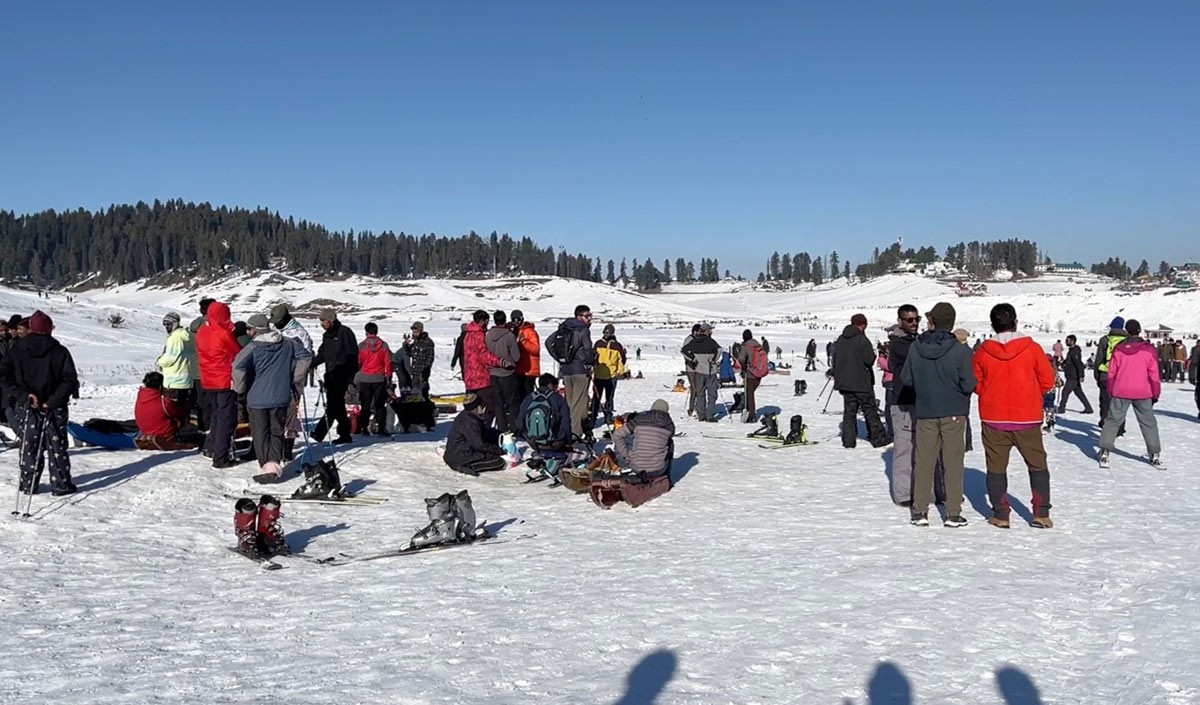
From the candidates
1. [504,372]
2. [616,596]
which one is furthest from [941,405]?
[504,372]

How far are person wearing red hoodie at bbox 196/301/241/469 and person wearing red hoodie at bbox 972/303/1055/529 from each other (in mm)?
7841

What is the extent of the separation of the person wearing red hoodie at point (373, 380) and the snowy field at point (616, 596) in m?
1.39

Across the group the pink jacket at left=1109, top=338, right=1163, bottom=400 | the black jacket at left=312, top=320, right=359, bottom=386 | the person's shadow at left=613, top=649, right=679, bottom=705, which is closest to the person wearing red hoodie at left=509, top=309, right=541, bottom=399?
the black jacket at left=312, top=320, right=359, bottom=386

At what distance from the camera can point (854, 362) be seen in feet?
38.6

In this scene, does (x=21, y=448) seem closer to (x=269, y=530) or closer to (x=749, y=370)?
(x=269, y=530)

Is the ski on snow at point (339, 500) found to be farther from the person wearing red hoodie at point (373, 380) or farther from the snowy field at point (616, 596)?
the person wearing red hoodie at point (373, 380)

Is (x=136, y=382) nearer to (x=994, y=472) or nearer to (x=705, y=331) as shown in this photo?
(x=705, y=331)

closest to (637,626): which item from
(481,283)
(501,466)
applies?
(501,466)

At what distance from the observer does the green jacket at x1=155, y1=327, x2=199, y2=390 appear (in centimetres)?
1095

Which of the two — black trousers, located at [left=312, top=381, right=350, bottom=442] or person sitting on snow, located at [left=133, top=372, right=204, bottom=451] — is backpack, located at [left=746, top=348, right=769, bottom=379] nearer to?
black trousers, located at [left=312, top=381, right=350, bottom=442]

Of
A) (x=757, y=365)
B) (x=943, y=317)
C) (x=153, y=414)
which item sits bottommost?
(x=153, y=414)

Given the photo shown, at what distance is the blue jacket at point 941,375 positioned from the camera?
757 cm

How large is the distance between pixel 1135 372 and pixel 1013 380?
4687mm

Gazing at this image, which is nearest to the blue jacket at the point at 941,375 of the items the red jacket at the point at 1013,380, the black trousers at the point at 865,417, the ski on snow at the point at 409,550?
the red jacket at the point at 1013,380
